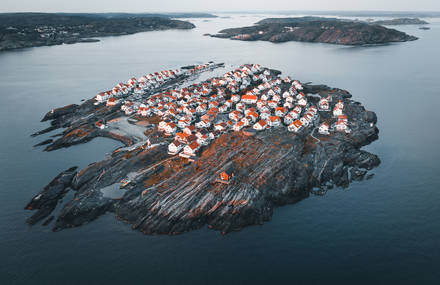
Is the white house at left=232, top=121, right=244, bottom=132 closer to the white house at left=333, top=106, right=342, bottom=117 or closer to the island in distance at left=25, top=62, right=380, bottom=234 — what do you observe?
the island in distance at left=25, top=62, right=380, bottom=234

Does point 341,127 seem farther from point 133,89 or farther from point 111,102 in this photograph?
point 133,89

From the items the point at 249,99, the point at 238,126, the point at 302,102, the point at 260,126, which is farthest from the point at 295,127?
the point at 249,99

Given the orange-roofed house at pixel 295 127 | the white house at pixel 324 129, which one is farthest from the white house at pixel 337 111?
the orange-roofed house at pixel 295 127

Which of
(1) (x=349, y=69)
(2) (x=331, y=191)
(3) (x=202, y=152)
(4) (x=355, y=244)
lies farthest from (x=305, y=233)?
(1) (x=349, y=69)

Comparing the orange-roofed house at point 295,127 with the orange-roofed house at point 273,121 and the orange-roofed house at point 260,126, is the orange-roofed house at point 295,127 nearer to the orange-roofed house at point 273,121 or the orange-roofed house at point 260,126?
the orange-roofed house at point 273,121

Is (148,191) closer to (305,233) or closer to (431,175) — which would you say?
(305,233)

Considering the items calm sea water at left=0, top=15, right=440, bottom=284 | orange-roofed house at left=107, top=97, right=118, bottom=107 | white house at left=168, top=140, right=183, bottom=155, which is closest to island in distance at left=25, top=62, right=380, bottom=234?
white house at left=168, top=140, right=183, bottom=155

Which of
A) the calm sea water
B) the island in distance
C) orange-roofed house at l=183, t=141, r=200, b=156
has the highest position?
orange-roofed house at l=183, t=141, r=200, b=156
